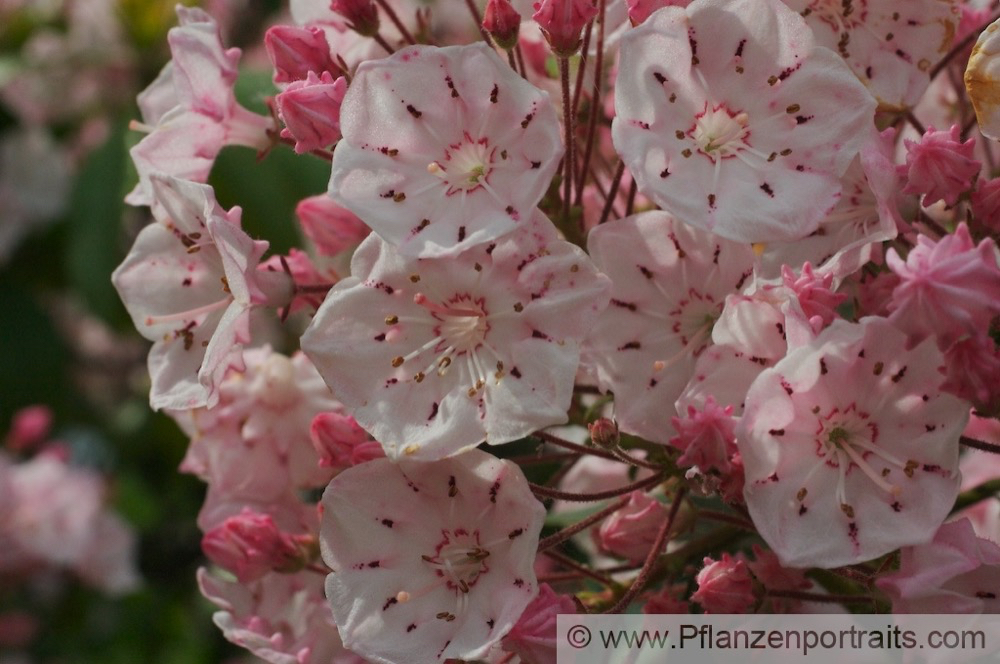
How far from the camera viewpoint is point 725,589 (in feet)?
4.66

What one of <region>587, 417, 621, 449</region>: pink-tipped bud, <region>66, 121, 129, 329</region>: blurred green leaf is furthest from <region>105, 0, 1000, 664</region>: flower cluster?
<region>66, 121, 129, 329</region>: blurred green leaf

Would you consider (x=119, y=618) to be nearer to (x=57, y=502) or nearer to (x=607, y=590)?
(x=57, y=502)

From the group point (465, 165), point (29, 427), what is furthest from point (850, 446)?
point (29, 427)

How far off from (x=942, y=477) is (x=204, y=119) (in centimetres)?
107

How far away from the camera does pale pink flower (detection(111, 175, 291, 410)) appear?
1.52 m

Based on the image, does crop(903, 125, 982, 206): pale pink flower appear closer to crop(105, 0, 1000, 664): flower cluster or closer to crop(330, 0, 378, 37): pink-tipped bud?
crop(105, 0, 1000, 664): flower cluster

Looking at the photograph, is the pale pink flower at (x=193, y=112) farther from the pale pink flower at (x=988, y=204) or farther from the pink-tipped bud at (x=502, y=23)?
the pale pink flower at (x=988, y=204)

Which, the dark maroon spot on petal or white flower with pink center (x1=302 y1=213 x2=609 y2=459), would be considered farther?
the dark maroon spot on petal

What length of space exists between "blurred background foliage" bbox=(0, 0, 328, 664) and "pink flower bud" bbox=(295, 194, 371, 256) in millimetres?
1369

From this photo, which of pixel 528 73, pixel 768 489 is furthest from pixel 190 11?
pixel 768 489

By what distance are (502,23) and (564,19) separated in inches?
3.2

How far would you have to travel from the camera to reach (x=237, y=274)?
151cm

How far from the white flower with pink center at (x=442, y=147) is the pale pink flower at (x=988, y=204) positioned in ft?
1.61

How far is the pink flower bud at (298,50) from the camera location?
5.28ft
